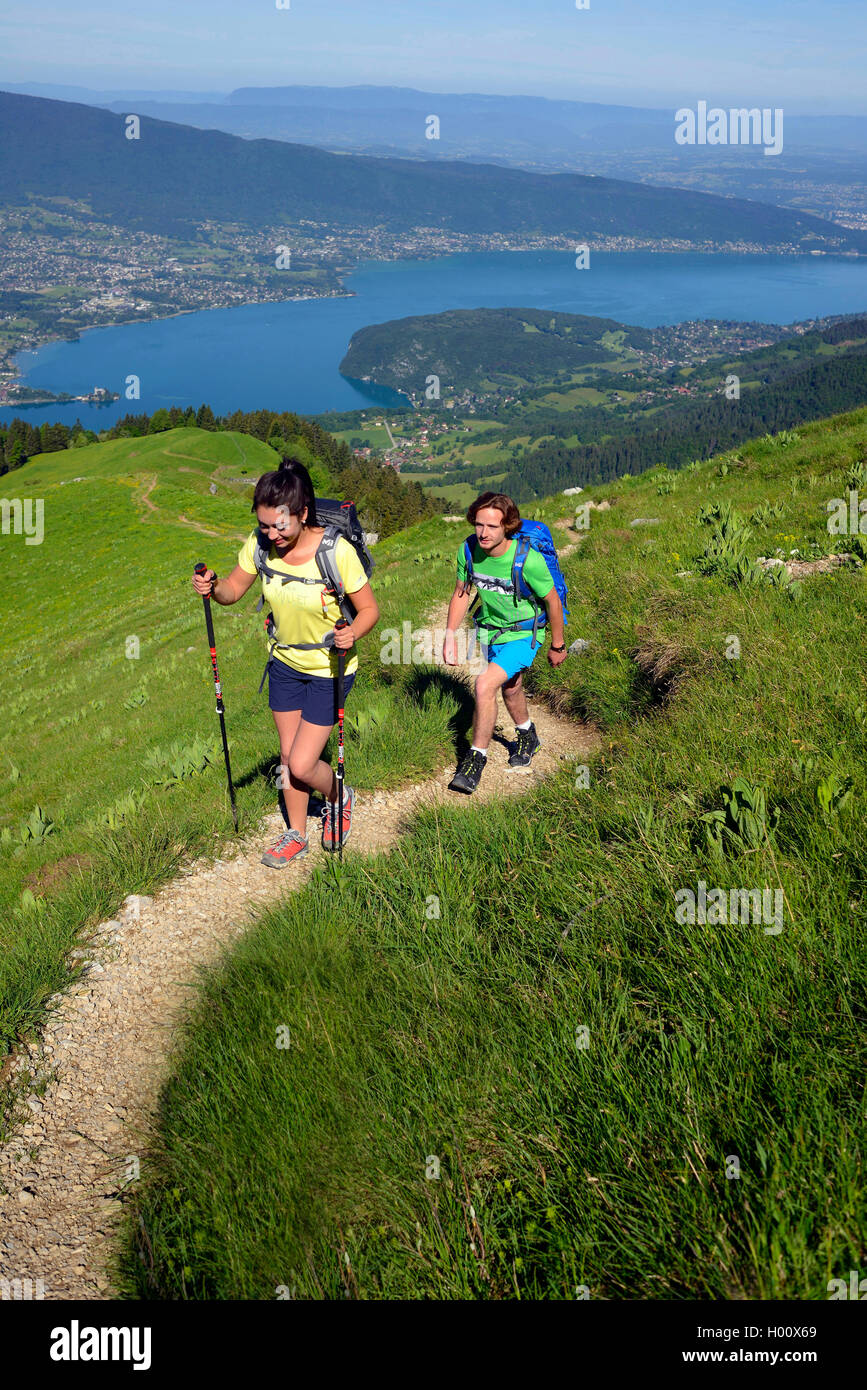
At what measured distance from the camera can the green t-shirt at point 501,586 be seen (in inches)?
243

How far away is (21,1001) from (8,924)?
1272 mm

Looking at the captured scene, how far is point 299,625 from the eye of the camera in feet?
17.7

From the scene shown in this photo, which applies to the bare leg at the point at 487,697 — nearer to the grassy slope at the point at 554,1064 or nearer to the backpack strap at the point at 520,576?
the backpack strap at the point at 520,576

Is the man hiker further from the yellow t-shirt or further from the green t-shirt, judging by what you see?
the yellow t-shirt

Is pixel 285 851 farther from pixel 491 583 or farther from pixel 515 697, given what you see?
pixel 491 583

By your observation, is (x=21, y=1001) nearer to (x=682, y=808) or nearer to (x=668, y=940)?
(x=668, y=940)

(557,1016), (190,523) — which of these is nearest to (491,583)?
(557,1016)

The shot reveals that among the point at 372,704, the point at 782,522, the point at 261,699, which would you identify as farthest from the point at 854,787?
the point at 261,699

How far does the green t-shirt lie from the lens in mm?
6164

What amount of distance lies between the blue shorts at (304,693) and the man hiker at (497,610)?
42.7 inches

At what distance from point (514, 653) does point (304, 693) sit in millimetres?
1948

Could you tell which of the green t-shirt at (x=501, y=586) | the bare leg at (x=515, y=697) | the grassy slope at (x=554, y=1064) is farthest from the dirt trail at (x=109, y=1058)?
the green t-shirt at (x=501, y=586)

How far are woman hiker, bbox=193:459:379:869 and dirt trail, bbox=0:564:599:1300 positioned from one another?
47cm

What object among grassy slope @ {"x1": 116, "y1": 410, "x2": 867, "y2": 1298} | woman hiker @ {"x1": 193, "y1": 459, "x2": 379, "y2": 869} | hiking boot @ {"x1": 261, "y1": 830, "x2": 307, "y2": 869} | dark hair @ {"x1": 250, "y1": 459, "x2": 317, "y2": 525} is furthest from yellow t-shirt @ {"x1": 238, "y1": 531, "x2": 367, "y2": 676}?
grassy slope @ {"x1": 116, "y1": 410, "x2": 867, "y2": 1298}
